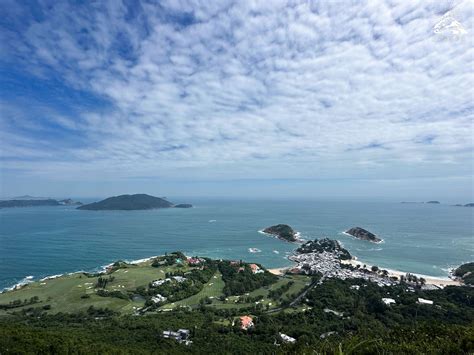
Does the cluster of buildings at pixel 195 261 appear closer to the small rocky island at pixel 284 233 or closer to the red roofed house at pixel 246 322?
the red roofed house at pixel 246 322

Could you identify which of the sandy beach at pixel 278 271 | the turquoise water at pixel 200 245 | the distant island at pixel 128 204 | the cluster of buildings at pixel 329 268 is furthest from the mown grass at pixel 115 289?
the distant island at pixel 128 204

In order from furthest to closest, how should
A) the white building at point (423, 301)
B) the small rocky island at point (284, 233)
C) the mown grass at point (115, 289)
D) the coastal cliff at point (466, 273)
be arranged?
the small rocky island at point (284, 233) < the coastal cliff at point (466, 273) < the white building at point (423, 301) < the mown grass at point (115, 289)

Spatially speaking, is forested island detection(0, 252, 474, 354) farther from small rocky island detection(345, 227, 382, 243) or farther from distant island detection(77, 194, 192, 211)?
distant island detection(77, 194, 192, 211)

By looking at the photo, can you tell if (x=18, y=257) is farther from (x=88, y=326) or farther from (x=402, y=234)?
(x=402, y=234)

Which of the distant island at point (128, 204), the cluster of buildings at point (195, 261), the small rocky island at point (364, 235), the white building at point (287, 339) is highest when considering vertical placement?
the distant island at point (128, 204)

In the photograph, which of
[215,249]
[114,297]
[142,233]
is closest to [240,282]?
[114,297]

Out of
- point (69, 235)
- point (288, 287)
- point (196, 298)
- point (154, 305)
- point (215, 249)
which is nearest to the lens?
point (154, 305)
